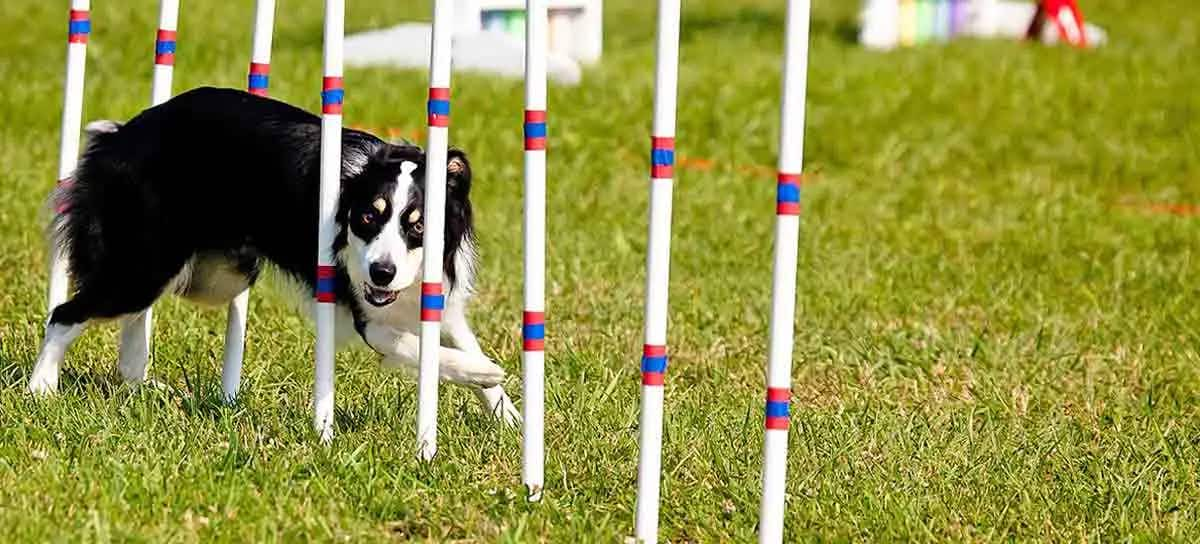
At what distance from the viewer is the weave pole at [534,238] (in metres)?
4.53

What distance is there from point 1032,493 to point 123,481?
2.37 m

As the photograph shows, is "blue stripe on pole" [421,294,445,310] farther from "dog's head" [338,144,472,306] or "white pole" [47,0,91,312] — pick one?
"white pole" [47,0,91,312]

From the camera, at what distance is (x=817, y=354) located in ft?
22.2

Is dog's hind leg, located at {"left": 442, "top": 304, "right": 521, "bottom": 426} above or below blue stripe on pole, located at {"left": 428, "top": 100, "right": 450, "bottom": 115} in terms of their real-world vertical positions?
below

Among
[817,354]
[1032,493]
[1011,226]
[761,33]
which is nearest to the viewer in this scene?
[1032,493]

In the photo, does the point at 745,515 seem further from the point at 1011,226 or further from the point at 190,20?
the point at 190,20

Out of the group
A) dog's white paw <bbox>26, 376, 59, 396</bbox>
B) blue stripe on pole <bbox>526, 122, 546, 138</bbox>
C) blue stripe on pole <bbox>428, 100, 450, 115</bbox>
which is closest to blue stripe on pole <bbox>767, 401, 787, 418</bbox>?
blue stripe on pole <bbox>526, 122, 546, 138</bbox>

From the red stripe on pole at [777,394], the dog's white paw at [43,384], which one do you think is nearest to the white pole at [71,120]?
the dog's white paw at [43,384]

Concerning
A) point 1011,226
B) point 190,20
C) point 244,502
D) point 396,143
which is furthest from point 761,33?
point 244,502

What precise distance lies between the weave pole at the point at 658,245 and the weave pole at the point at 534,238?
1.13 feet

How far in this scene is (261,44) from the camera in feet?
17.9

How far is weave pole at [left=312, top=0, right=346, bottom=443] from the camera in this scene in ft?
15.7

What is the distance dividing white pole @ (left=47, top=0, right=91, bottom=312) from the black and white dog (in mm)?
120

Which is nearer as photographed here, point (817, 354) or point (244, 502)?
point (244, 502)
